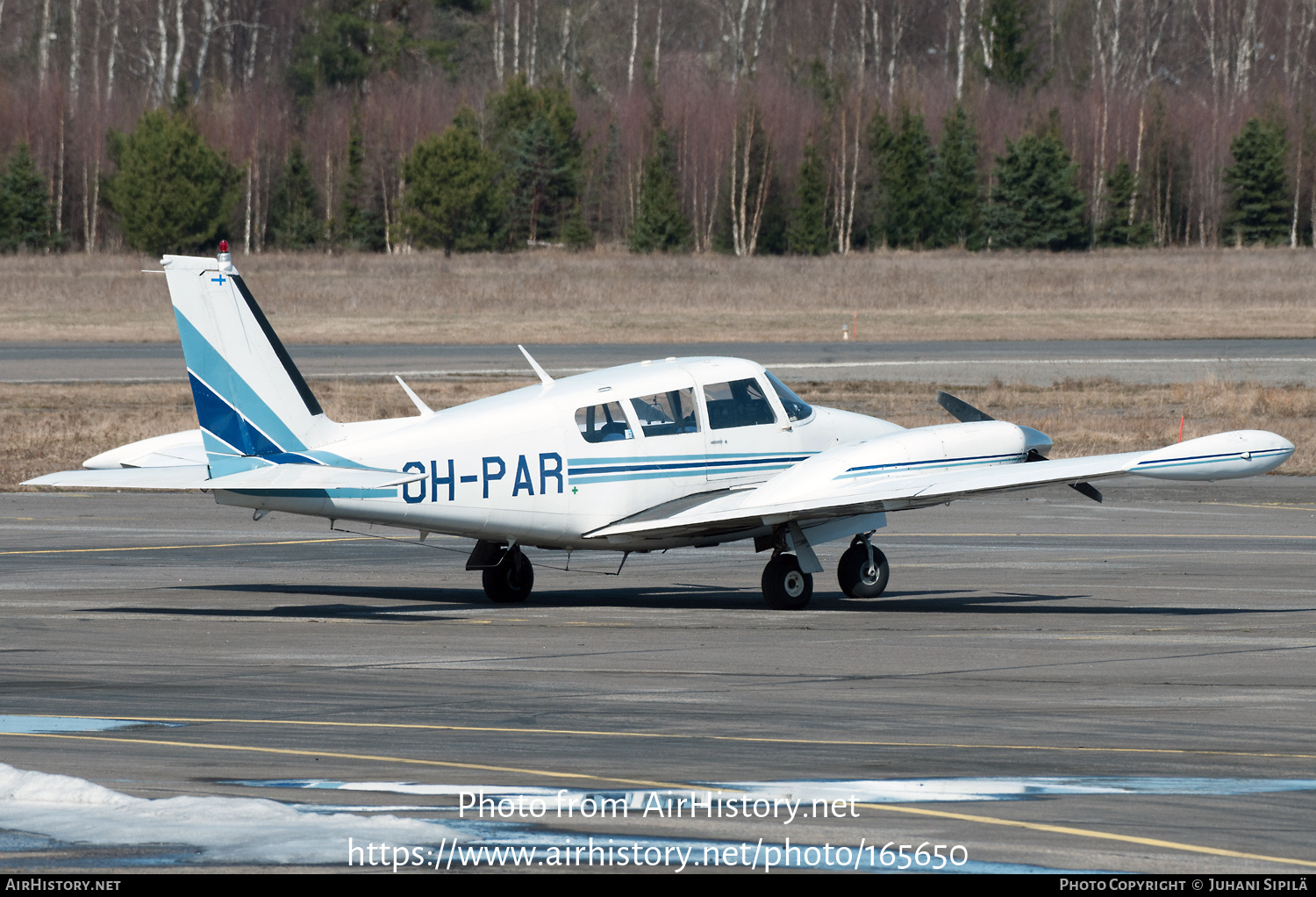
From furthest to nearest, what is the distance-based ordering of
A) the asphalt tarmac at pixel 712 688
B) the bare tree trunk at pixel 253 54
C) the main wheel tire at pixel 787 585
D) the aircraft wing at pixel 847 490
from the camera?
the bare tree trunk at pixel 253 54 < the main wheel tire at pixel 787 585 < the aircraft wing at pixel 847 490 < the asphalt tarmac at pixel 712 688

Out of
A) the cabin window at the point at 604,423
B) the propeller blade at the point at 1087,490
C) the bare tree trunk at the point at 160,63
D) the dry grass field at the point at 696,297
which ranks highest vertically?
the bare tree trunk at the point at 160,63

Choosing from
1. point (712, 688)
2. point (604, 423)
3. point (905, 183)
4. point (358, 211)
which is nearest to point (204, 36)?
point (358, 211)

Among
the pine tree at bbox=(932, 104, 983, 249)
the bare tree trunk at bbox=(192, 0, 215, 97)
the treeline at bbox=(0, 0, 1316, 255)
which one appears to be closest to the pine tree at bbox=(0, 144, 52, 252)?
the treeline at bbox=(0, 0, 1316, 255)

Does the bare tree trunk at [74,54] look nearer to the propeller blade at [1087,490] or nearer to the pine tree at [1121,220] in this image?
the pine tree at [1121,220]

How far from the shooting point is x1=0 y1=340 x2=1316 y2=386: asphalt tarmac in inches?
1844

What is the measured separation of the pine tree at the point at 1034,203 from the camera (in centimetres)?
9862

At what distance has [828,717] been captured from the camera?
1072 centimetres

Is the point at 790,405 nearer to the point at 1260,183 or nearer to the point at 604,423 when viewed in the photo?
the point at 604,423

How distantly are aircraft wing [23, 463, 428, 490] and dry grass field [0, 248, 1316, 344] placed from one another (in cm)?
4598

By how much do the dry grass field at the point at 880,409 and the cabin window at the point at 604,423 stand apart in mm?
15795

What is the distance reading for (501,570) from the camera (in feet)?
56.0

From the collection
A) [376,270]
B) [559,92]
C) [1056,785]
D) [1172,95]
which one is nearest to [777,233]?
[559,92]

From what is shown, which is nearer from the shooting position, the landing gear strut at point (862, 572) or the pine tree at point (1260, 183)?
the landing gear strut at point (862, 572)

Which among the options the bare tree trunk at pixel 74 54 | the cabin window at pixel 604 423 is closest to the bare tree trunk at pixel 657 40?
the bare tree trunk at pixel 74 54
